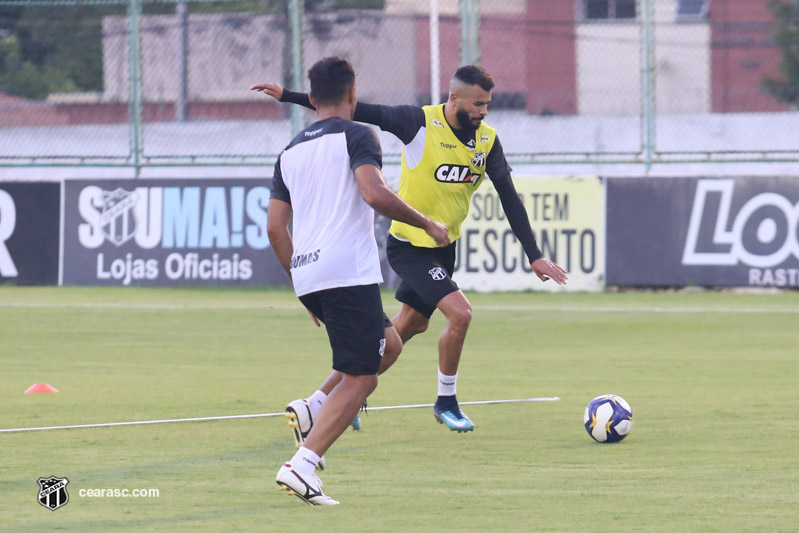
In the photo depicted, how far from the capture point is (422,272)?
340 inches

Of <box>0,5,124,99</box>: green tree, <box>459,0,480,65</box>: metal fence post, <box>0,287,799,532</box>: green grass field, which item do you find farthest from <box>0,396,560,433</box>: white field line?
<box>0,5,124,99</box>: green tree

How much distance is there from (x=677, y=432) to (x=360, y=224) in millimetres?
2881

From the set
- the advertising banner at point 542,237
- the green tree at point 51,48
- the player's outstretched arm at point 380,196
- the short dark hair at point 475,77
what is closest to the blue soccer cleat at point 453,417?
the short dark hair at point 475,77

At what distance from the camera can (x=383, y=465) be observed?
7.20 metres

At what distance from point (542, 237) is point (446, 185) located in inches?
392

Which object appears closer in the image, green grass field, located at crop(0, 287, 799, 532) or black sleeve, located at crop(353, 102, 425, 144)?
green grass field, located at crop(0, 287, 799, 532)

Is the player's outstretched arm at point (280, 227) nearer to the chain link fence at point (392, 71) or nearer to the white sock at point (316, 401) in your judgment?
the white sock at point (316, 401)

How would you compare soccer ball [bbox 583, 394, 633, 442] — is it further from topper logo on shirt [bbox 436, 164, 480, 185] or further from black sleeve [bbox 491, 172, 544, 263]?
topper logo on shirt [bbox 436, 164, 480, 185]

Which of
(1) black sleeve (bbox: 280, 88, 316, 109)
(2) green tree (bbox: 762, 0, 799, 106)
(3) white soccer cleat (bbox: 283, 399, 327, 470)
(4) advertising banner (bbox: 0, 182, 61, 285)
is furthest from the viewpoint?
(2) green tree (bbox: 762, 0, 799, 106)

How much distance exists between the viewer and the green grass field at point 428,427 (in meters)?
5.92

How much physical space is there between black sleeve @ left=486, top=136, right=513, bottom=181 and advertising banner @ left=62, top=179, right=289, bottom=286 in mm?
10790

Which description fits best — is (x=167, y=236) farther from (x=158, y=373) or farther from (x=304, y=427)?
(x=304, y=427)

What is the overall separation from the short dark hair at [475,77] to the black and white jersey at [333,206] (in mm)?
2305

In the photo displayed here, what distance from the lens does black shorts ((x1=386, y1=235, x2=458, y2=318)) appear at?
8570 millimetres
